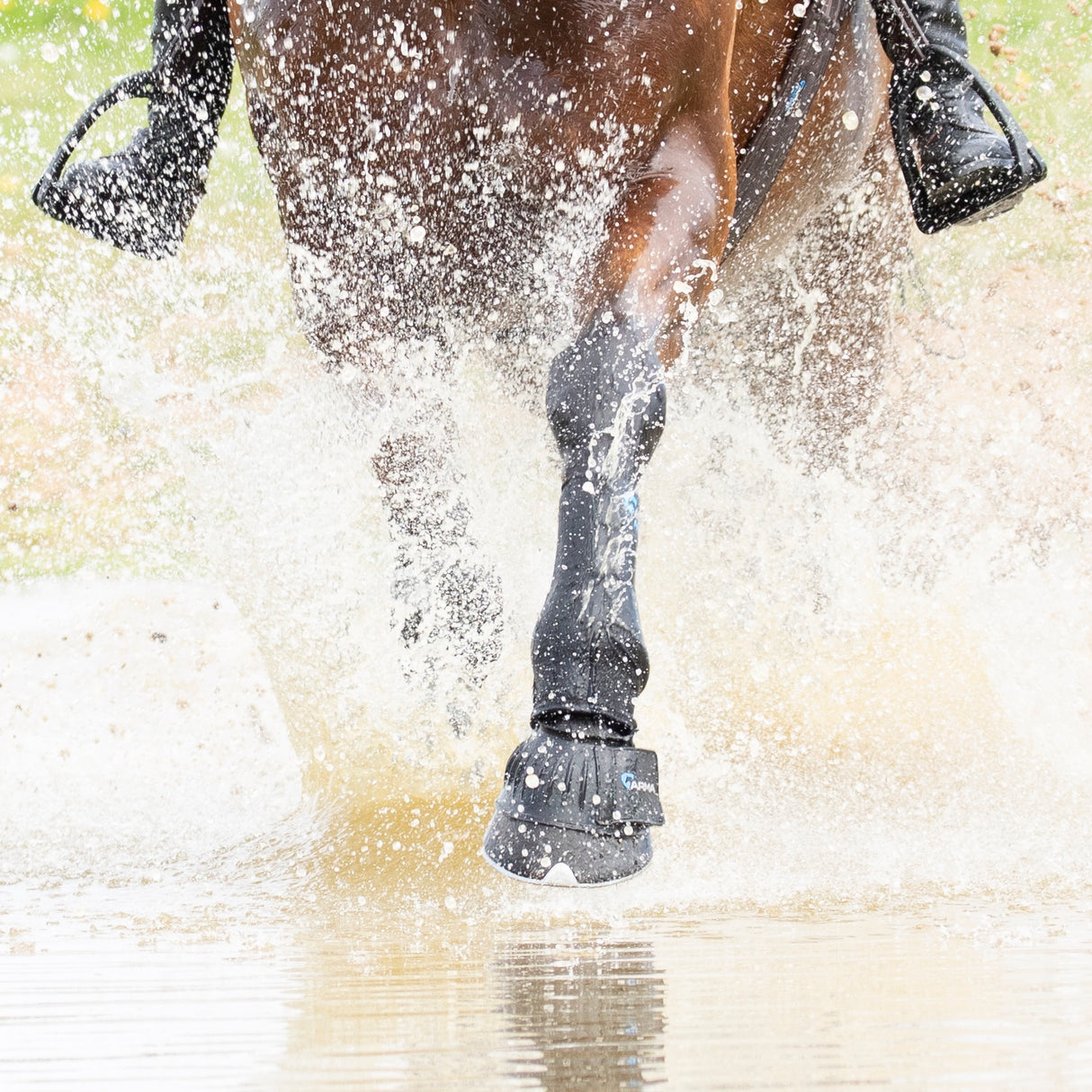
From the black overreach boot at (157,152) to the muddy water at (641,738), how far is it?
0.28 m

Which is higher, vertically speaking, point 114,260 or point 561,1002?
point 114,260

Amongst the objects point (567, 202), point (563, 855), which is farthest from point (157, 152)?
point (563, 855)

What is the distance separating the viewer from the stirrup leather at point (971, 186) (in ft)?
7.02

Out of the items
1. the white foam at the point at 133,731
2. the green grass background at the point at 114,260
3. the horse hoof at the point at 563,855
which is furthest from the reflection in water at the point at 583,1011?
the green grass background at the point at 114,260

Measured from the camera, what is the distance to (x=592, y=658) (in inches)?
59.7

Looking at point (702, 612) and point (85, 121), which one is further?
point (702, 612)

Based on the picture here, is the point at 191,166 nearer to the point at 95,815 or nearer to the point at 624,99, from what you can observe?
the point at 624,99

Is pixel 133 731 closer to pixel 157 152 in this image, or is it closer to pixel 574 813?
pixel 157 152

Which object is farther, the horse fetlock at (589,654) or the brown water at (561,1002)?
the horse fetlock at (589,654)

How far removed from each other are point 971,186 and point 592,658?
43.1 inches

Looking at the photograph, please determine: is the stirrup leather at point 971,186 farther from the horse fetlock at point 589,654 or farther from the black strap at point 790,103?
the horse fetlock at point 589,654

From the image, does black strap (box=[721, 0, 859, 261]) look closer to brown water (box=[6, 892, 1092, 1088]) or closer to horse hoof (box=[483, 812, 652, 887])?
horse hoof (box=[483, 812, 652, 887])

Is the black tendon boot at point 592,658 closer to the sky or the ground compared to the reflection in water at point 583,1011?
closer to the sky

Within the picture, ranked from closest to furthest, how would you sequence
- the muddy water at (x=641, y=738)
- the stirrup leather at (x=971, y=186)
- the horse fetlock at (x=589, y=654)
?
the muddy water at (x=641, y=738), the horse fetlock at (x=589, y=654), the stirrup leather at (x=971, y=186)
